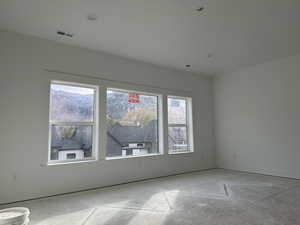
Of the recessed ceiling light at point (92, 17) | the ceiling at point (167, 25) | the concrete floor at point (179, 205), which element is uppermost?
the ceiling at point (167, 25)

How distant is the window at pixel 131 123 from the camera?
4762 millimetres

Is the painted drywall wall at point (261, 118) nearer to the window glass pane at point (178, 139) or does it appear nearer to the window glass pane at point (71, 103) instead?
the window glass pane at point (178, 139)

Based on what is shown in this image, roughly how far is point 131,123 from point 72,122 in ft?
4.73

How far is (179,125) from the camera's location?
602 centimetres

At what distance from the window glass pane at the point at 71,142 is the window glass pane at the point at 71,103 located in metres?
0.19

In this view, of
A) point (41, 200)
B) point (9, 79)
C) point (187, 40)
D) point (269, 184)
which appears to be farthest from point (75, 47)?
point (269, 184)

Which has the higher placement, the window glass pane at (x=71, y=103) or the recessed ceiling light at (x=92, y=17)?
the recessed ceiling light at (x=92, y=17)

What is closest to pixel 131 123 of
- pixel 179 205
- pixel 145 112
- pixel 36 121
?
pixel 145 112

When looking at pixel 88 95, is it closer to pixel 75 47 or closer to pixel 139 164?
pixel 75 47

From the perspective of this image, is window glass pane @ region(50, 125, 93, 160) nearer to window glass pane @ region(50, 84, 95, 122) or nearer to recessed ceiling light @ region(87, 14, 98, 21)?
window glass pane @ region(50, 84, 95, 122)

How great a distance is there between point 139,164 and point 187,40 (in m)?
2.99

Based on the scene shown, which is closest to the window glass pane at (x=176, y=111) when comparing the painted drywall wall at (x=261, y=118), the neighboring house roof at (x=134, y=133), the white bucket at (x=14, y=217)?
the neighboring house roof at (x=134, y=133)

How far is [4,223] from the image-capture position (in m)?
2.28

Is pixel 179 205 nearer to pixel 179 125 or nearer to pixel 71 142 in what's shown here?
pixel 71 142
